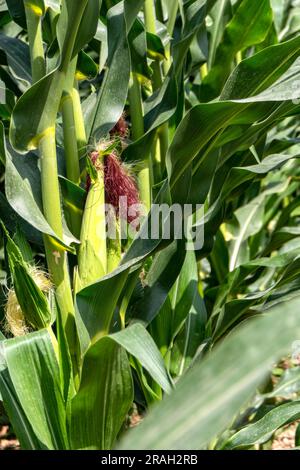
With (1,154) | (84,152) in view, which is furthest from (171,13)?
(1,154)

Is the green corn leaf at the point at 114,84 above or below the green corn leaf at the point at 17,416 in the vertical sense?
above

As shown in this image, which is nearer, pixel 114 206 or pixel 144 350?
pixel 144 350

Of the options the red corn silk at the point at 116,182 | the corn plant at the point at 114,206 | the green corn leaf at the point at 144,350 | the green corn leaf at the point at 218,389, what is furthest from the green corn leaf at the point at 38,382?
the green corn leaf at the point at 218,389

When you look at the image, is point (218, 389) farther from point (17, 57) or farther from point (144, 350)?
point (17, 57)

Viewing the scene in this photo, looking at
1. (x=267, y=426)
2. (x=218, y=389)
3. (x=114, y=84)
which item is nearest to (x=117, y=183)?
(x=114, y=84)

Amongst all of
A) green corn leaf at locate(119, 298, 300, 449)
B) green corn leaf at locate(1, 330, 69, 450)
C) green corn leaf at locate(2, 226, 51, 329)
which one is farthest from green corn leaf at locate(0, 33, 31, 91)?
green corn leaf at locate(119, 298, 300, 449)

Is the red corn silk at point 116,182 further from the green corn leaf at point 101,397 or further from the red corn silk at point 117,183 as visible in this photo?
the green corn leaf at point 101,397

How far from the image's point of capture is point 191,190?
1.19 m

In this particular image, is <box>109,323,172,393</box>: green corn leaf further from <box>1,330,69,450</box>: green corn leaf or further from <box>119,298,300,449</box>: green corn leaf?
<box>119,298,300,449</box>: green corn leaf

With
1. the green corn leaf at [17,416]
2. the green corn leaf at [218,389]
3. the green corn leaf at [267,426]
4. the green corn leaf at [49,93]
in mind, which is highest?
the green corn leaf at [49,93]

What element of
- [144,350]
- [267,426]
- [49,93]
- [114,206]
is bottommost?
[267,426]

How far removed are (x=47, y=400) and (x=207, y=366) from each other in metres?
0.56

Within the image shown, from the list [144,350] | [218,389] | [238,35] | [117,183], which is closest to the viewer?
[218,389]

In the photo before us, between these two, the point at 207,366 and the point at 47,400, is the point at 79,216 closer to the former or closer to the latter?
the point at 47,400
